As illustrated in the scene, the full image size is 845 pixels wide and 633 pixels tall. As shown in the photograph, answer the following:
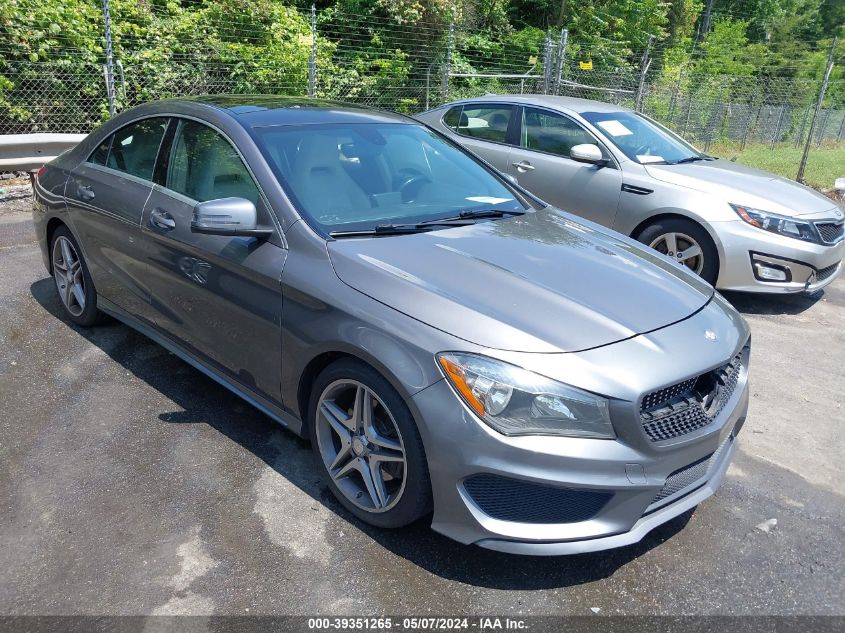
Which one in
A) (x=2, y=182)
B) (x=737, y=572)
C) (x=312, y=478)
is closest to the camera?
(x=737, y=572)

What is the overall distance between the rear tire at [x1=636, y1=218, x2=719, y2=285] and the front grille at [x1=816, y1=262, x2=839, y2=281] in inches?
33.4

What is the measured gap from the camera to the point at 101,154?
4.43m

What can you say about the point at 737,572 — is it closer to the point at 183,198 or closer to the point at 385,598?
the point at 385,598

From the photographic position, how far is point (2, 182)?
360 inches

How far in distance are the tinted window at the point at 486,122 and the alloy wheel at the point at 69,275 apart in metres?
4.15

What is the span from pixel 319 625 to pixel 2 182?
8.79 metres

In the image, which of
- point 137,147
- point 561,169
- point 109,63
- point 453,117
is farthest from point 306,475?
point 109,63

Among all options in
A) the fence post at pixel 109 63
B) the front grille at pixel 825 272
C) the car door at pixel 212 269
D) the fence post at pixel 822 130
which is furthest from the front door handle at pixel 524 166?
the fence post at pixel 822 130

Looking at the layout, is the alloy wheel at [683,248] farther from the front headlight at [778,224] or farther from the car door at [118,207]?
the car door at [118,207]

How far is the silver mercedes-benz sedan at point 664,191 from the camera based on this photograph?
5.72 meters

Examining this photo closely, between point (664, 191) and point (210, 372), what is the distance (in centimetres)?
412

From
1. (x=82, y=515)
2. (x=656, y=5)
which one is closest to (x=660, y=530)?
(x=82, y=515)

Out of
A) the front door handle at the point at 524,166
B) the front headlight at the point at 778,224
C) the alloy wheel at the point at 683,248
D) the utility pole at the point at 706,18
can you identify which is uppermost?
the utility pole at the point at 706,18

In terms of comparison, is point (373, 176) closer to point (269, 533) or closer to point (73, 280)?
point (269, 533)
